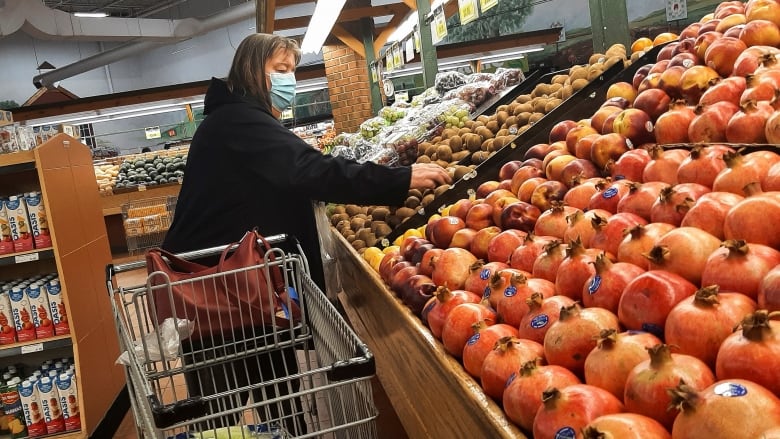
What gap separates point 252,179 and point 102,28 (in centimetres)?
1710

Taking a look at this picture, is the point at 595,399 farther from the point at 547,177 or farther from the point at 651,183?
the point at 547,177

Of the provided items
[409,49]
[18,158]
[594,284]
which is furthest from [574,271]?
[409,49]

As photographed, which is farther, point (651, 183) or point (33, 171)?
point (33, 171)

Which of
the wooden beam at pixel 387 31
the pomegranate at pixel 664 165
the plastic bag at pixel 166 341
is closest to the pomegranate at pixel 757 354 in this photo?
the pomegranate at pixel 664 165

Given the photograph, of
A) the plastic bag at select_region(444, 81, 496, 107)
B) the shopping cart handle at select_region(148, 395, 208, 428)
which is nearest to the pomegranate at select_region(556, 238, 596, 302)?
the shopping cart handle at select_region(148, 395, 208, 428)

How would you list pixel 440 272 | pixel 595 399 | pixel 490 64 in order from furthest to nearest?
pixel 490 64 < pixel 440 272 < pixel 595 399

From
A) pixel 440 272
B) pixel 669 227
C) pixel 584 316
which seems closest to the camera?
pixel 584 316

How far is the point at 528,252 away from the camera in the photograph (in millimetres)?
1565

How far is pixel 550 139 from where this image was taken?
2473mm

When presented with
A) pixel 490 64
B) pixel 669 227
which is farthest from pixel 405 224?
pixel 490 64

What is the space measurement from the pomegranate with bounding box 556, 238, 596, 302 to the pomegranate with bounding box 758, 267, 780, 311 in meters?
0.35

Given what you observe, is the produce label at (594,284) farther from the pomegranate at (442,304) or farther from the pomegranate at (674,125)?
the pomegranate at (674,125)

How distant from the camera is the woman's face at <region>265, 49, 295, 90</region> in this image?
8.54ft

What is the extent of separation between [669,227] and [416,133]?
2.86 metres
